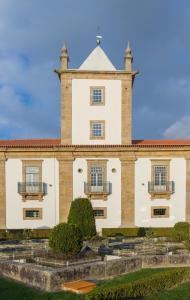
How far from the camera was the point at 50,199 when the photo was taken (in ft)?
90.8

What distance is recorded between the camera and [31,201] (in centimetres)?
2758

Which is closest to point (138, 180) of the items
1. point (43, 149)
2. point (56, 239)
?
point (43, 149)

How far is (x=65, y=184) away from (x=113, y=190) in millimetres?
3523

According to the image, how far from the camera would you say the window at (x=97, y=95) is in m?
29.0

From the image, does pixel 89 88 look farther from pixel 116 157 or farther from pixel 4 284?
pixel 4 284

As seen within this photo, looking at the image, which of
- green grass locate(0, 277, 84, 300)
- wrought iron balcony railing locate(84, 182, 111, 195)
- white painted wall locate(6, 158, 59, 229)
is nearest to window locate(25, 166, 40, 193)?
white painted wall locate(6, 158, 59, 229)

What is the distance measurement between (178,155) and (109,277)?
1691 centimetres

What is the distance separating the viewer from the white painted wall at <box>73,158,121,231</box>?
27641mm

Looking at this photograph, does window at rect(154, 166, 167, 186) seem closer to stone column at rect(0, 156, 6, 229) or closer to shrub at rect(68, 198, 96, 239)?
shrub at rect(68, 198, 96, 239)

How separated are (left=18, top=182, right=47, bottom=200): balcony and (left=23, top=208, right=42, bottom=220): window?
0.85 metres

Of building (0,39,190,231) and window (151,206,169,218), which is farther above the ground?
building (0,39,190,231)

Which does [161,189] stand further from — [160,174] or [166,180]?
[160,174]

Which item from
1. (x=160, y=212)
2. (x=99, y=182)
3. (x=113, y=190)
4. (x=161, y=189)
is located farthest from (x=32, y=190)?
(x=160, y=212)

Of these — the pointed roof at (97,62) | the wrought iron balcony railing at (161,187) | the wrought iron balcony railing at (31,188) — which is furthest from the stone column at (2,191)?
the wrought iron balcony railing at (161,187)
